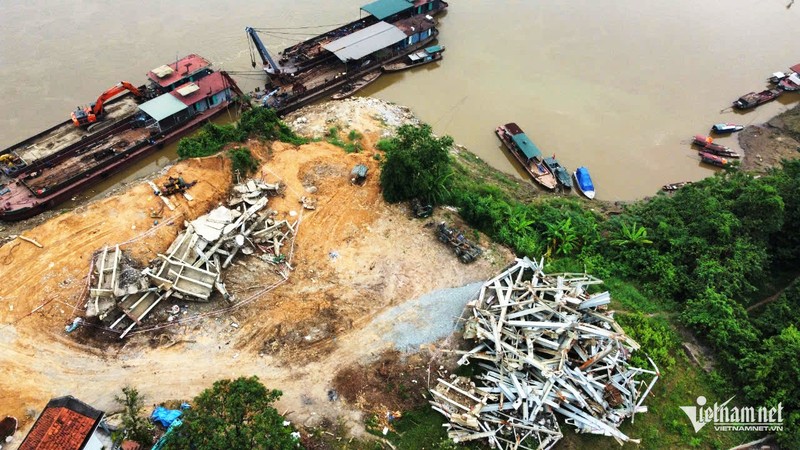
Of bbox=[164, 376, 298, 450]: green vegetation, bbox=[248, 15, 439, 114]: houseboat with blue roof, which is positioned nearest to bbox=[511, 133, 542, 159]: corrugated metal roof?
bbox=[248, 15, 439, 114]: houseboat with blue roof

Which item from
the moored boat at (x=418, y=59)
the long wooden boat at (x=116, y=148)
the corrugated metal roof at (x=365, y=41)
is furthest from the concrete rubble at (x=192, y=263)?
the moored boat at (x=418, y=59)

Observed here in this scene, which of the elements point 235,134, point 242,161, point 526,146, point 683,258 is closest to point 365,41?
point 235,134

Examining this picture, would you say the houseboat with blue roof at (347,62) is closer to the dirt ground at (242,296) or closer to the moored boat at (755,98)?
the dirt ground at (242,296)

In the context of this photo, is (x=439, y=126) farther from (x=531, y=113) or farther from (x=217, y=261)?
(x=217, y=261)

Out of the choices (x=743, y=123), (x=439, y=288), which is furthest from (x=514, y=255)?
(x=743, y=123)

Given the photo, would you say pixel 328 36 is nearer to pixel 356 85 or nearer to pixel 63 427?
pixel 356 85

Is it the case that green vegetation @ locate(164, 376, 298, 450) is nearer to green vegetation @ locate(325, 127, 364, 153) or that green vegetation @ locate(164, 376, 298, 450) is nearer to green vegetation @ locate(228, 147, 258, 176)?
green vegetation @ locate(228, 147, 258, 176)
